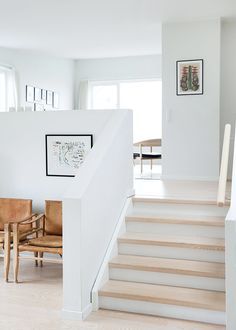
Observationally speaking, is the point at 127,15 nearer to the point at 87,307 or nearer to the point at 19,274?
the point at 19,274

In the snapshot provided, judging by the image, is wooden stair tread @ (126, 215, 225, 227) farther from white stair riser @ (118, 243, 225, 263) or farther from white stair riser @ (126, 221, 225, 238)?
white stair riser @ (118, 243, 225, 263)

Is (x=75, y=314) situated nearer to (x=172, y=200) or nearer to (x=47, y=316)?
(x=47, y=316)

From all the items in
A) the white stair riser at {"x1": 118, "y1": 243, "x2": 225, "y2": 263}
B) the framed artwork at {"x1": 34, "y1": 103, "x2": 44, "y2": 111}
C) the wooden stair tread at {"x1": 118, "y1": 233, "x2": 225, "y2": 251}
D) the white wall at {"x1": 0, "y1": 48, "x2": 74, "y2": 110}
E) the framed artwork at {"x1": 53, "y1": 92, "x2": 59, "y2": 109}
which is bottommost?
the white stair riser at {"x1": 118, "y1": 243, "x2": 225, "y2": 263}

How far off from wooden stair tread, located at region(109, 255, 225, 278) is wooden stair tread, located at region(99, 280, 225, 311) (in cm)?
15

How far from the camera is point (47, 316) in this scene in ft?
12.2

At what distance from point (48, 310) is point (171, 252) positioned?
4.14ft

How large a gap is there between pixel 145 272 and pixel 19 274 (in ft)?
5.25

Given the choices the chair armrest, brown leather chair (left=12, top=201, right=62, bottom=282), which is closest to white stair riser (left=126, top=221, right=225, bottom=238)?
brown leather chair (left=12, top=201, right=62, bottom=282)

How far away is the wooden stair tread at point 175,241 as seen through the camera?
13.3 ft

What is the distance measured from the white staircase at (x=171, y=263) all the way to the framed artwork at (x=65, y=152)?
0.93 metres

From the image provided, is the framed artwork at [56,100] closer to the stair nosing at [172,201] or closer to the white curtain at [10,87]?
the white curtain at [10,87]

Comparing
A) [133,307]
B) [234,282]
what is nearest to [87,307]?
[133,307]

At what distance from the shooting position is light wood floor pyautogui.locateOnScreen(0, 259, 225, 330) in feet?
11.5

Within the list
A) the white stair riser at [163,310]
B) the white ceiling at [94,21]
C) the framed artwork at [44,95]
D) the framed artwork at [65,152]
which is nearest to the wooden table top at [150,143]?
the white ceiling at [94,21]
